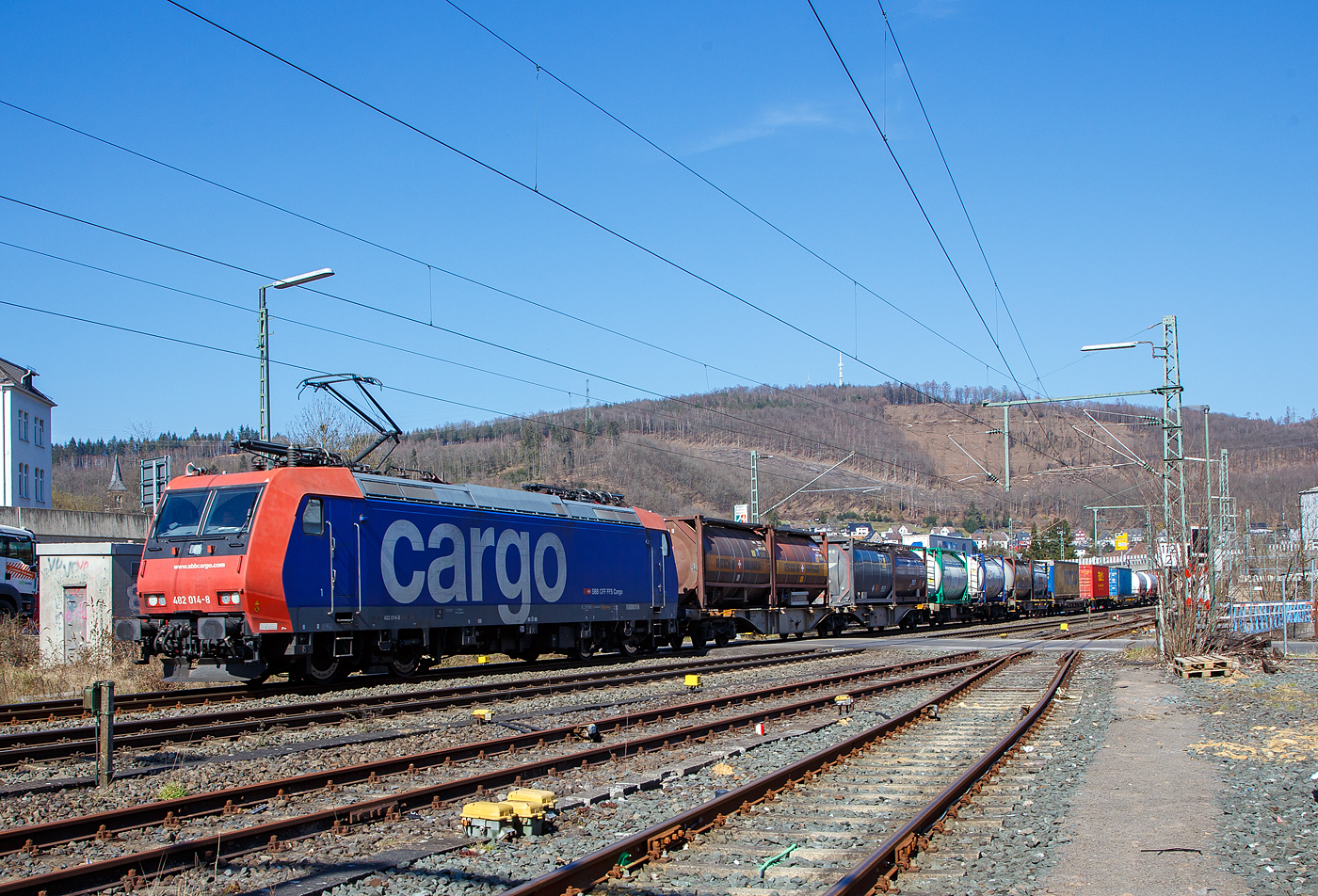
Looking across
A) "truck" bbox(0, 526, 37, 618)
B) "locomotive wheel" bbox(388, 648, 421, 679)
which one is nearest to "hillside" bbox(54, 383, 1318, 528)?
"truck" bbox(0, 526, 37, 618)

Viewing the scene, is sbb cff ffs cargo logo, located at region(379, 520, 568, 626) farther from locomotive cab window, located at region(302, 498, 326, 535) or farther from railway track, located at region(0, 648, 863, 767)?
railway track, located at region(0, 648, 863, 767)

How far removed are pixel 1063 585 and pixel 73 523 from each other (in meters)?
55.0

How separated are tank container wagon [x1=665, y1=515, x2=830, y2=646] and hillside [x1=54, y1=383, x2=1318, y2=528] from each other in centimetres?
361

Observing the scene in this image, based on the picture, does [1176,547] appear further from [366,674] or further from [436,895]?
[436,895]

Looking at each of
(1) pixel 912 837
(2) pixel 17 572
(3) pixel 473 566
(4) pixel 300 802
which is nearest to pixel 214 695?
(3) pixel 473 566

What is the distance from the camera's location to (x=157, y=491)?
17016 millimetres

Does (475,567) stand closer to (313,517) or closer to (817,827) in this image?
(313,517)

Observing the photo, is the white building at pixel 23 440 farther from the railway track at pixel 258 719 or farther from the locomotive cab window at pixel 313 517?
the railway track at pixel 258 719

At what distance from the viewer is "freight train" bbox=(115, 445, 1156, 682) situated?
49.1ft

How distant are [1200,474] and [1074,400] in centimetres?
406

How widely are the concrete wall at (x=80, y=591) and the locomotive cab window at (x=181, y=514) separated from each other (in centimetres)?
534

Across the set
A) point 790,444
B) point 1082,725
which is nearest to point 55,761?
point 1082,725

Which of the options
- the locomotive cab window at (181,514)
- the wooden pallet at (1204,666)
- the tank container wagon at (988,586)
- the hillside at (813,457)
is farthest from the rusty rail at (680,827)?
the tank container wagon at (988,586)

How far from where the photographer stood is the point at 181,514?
15844 millimetres
